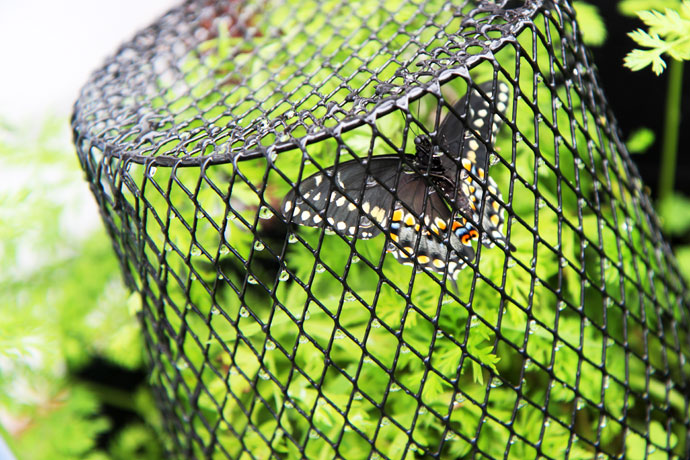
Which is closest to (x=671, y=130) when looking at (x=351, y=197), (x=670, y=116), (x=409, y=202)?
(x=670, y=116)

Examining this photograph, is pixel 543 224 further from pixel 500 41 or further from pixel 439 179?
pixel 500 41

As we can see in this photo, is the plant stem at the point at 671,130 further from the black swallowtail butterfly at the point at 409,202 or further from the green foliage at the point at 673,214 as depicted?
the black swallowtail butterfly at the point at 409,202

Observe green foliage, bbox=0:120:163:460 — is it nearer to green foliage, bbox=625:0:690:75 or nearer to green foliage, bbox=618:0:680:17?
green foliage, bbox=625:0:690:75

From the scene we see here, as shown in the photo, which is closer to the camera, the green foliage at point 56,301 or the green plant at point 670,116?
the green plant at point 670,116

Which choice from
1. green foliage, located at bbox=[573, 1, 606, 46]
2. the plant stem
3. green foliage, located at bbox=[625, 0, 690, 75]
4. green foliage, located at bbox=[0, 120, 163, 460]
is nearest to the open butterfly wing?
green foliage, located at bbox=[625, 0, 690, 75]

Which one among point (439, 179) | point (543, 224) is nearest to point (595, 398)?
point (543, 224)

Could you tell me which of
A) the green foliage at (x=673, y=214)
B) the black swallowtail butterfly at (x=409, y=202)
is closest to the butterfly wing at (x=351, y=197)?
the black swallowtail butterfly at (x=409, y=202)
